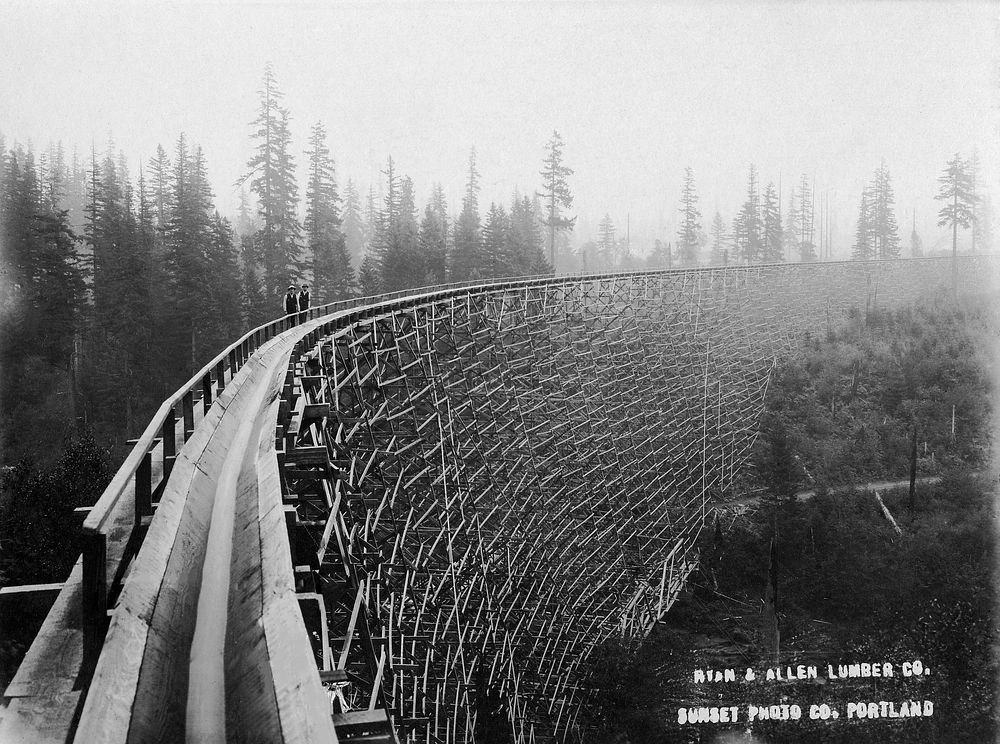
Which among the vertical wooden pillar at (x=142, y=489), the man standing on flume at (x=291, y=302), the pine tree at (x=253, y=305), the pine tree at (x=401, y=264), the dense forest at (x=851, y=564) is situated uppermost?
the pine tree at (x=401, y=264)

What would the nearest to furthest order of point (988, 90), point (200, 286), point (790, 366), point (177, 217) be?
1. point (988, 90)
2. point (790, 366)
3. point (200, 286)
4. point (177, 217)

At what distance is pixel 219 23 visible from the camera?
68.7ft

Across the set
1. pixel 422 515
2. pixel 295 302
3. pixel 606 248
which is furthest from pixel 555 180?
pixel 422 515

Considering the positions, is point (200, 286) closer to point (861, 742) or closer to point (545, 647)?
point (545, 647)

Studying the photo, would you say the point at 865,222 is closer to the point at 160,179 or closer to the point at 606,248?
the point at 606,248

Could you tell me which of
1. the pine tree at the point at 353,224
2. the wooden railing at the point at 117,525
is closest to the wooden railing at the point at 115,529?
the wooden railing at the point at 117,525

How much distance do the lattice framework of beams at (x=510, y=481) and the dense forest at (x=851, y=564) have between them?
35.5 inches

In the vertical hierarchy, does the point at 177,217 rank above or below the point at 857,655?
above

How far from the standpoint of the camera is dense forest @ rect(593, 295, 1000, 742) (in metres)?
12.8

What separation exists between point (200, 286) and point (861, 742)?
25.7 m

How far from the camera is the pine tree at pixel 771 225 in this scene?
197 feet


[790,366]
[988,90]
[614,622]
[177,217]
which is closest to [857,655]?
[614,622]

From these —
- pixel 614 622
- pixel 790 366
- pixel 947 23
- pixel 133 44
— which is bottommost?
pixel 614 622

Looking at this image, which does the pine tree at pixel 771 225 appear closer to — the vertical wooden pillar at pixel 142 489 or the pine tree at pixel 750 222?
the pine tree at pixel 750 222
